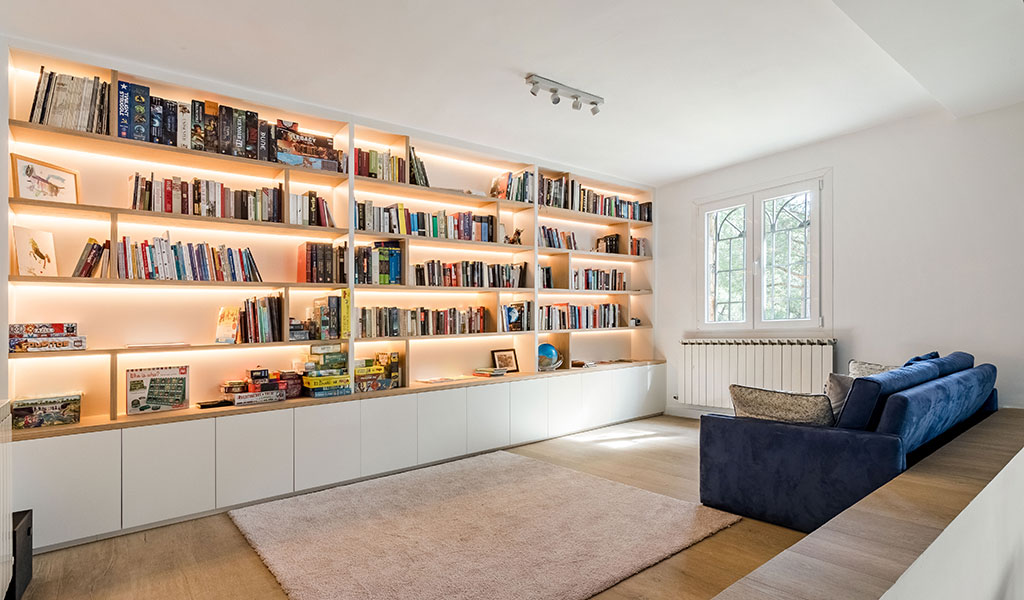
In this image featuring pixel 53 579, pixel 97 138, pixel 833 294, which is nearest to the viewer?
pixel 53 579

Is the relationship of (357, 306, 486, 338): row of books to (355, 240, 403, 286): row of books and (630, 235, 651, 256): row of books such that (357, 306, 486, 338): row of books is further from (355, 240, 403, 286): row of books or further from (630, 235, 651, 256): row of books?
(630, 235, 651, 256): row of books

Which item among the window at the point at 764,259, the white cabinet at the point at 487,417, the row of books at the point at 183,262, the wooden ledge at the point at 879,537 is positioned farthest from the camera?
the window at the point at 764,259

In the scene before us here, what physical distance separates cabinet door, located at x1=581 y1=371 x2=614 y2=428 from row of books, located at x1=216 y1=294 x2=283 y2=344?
298 cm

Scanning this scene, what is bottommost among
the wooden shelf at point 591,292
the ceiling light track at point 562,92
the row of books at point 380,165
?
the wooden shelf at point 591,292

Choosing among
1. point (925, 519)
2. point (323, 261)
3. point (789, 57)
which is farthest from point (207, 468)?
point (789, 57)

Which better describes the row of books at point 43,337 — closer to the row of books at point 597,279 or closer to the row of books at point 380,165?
the row of books at point 380,165

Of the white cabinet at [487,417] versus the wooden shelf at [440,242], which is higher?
the wooden shelf at [440,242]

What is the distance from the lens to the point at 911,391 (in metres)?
2.63

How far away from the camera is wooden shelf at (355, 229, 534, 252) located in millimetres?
4195

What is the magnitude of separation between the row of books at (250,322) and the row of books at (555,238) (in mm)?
2667

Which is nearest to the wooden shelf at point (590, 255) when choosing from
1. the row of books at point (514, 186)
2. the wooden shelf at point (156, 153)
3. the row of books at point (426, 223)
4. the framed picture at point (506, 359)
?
the row of books at point (514, 186)

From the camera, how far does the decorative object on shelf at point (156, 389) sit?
10.4 feet

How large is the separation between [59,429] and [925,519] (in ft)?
12.7

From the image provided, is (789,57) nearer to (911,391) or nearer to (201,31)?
(911,391)
